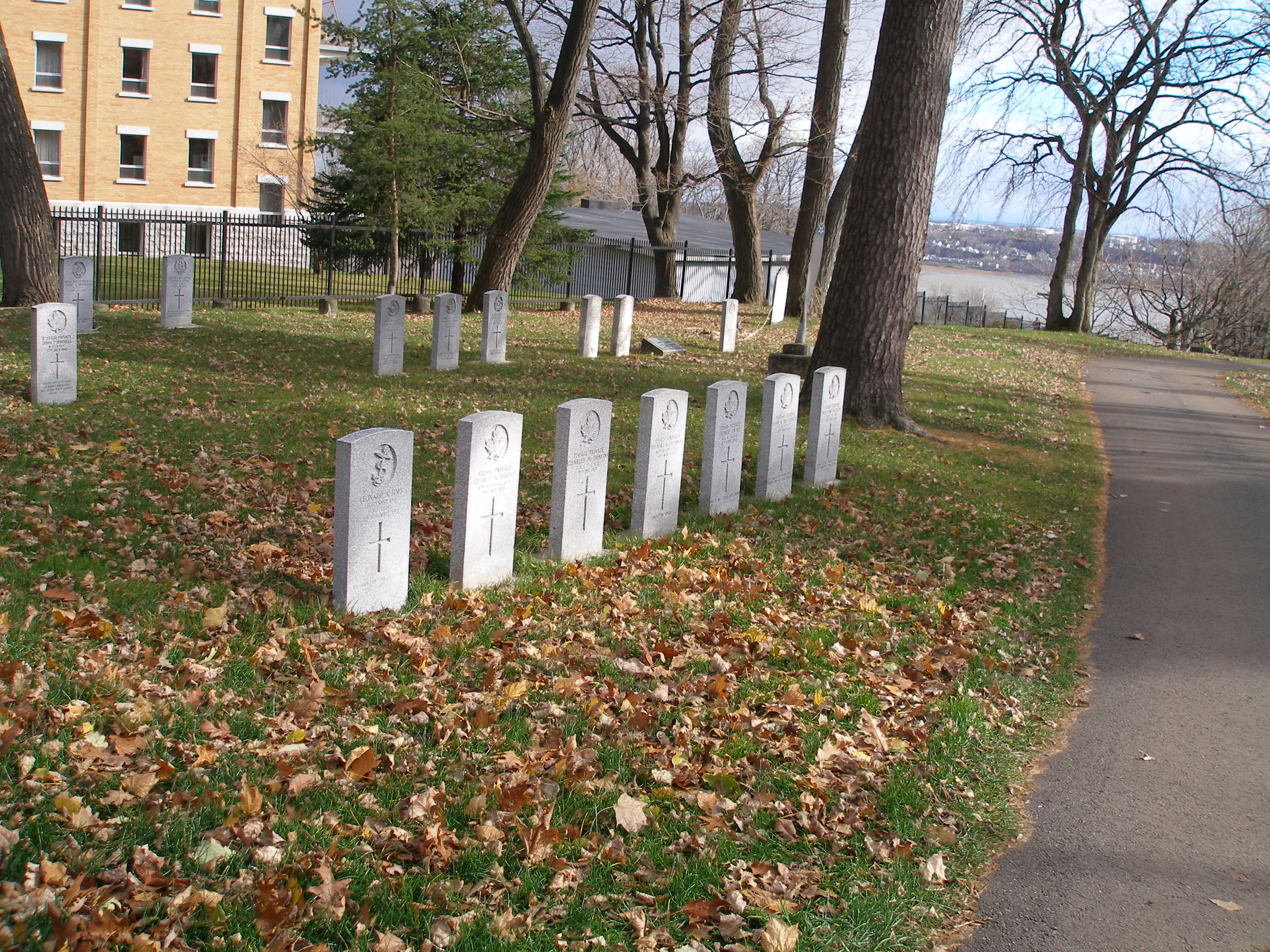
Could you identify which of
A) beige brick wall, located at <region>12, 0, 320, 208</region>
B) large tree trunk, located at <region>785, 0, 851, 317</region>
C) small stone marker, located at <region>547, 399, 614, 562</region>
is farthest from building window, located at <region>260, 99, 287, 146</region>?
small stone marker, located at <region>547, 399, 614, 562</region>

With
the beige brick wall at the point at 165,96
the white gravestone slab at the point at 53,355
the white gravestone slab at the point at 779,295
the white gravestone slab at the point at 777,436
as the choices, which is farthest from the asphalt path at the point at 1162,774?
the beige brick wall at the point at 165,96

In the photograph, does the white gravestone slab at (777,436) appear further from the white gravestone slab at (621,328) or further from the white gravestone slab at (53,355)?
the white gravestone slab at (621,328)

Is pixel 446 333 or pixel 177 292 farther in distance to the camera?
pixel 177 292

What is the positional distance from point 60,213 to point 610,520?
29096 millimetres

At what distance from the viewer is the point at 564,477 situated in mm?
7055

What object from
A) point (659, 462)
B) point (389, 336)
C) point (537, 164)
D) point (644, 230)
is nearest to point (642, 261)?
point (644, 230)

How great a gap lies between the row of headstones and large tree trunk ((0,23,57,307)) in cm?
1166

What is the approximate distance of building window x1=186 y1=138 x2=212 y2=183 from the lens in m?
39.3

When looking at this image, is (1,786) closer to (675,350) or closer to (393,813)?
(393,813)

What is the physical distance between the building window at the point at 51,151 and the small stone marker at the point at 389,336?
2968 cm

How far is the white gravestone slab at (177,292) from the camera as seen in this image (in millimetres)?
16266

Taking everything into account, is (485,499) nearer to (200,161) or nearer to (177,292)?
(177,292)

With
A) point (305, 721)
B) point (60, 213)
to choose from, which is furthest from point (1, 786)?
point (60, 213)

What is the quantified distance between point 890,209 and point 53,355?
890 cm
